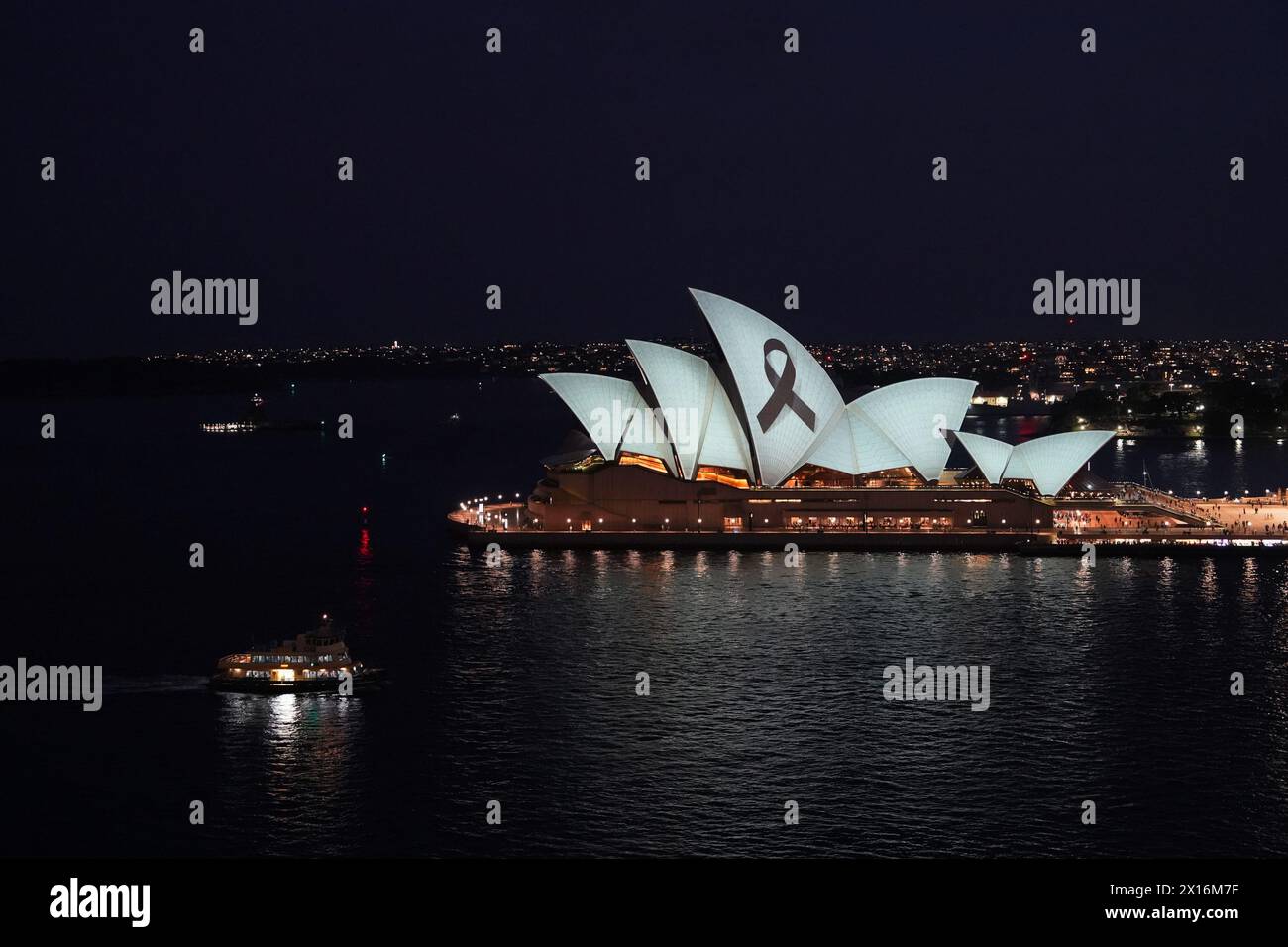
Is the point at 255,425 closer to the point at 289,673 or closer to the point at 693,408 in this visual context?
the point at 693,408

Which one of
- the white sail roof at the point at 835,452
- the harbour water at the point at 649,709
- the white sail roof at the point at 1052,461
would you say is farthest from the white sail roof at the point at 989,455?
the harbour water at the point at 649,709

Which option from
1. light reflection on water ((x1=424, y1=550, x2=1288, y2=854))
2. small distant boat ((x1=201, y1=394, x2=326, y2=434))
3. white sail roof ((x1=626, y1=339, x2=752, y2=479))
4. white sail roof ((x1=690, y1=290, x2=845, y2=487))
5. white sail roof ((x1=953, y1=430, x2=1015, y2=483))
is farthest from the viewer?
small distant boat ((x1=201, y1=394, x2=326, y2=434))

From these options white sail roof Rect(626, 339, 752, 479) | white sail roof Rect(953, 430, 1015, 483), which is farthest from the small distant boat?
white sail roof Rect(953, 430, 1015, 483)

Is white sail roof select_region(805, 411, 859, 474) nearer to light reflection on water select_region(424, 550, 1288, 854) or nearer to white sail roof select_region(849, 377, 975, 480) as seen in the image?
white sail roof select_region(849, 377, 975, 480)

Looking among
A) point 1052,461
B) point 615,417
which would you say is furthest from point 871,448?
point 615,417

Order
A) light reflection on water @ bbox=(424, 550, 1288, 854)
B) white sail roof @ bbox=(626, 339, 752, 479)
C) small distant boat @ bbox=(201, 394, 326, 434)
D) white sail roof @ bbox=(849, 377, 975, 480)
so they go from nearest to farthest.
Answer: light reflection on water @ bbox=(424, 550, 1288, 854), white sail roof @ bbox=(626, 339, 752, 479), white sail roof @ bbox=(849, 377, 975, 480), small distant boat @ bbox=(201, 394, 326, 434)
